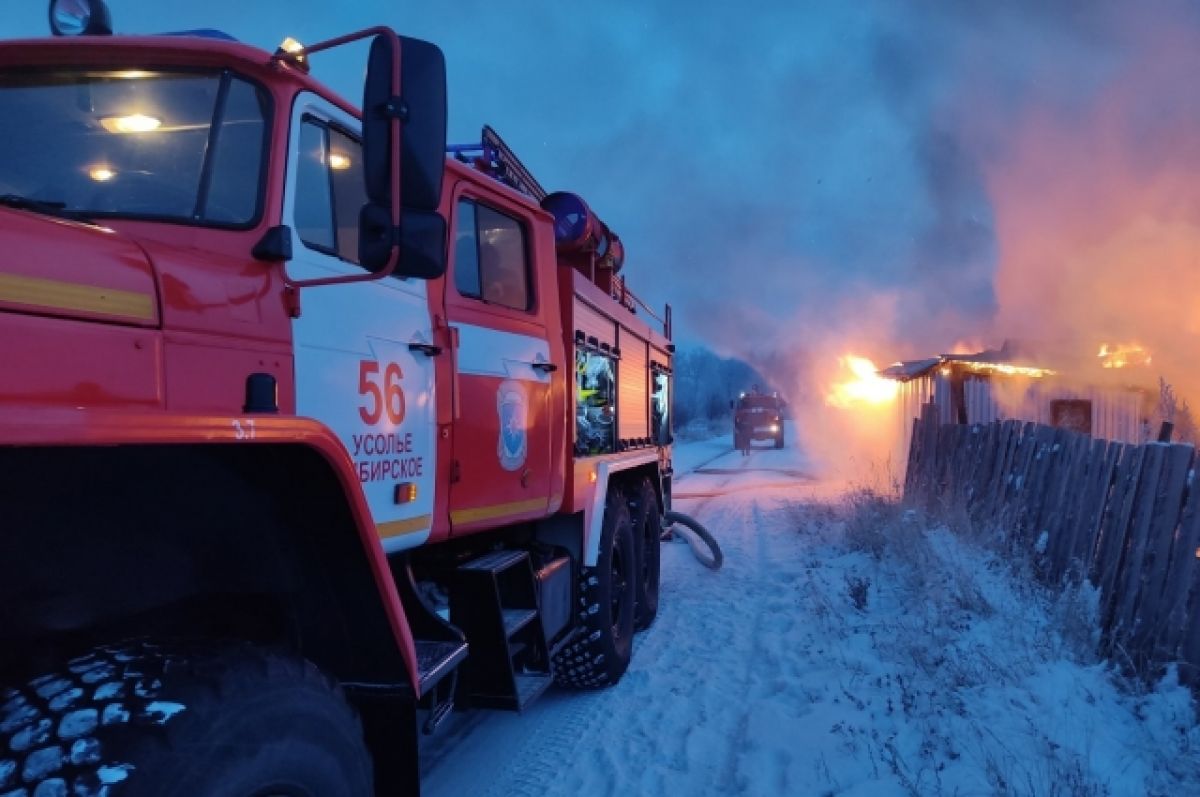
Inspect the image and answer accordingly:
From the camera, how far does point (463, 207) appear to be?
12.8 ft

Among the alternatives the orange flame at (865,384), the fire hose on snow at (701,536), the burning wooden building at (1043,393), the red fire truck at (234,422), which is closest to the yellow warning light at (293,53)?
the red fire truck at (234,422)

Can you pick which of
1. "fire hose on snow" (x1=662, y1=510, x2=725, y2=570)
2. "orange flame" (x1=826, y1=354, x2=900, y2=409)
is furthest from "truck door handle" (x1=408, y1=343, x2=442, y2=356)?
Answer: "orange flame" (x1=826, y1=354, x2=900, y2=409)

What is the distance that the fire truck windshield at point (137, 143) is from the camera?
7.88 ft

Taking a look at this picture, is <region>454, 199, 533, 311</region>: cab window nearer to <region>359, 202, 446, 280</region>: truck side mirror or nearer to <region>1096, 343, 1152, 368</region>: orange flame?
<region>359, 202, 446, 280</region>: truck side mirror

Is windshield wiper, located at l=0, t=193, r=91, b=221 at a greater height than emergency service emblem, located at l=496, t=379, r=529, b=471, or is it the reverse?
windshield wiper, located at l=0, t=193, r=91, b=221

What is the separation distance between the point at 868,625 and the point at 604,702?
2410mm

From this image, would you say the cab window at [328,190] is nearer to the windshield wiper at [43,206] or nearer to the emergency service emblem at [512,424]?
the windshield wiper at [43,206]

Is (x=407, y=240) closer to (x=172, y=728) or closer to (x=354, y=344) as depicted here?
(x=354, y=344)

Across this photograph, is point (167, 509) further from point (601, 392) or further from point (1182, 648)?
point (1182, 648)

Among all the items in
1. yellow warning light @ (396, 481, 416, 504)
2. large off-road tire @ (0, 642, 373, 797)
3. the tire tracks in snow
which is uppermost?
yellow warning light @ (396, 481, 416, 504)

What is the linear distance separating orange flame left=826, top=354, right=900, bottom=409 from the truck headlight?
25.6 m

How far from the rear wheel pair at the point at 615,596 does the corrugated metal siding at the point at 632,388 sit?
0.48m

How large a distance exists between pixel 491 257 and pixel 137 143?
185 centimetres

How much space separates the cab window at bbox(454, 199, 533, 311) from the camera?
3846 millimetres
